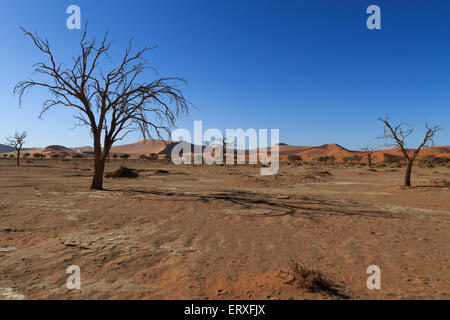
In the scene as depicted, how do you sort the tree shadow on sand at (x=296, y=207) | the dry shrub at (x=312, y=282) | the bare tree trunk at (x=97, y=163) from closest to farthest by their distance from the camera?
the dry shrub at (x=312, y=282) < the tree shadow on sand at (x=296, y=207) < the bare tree trunk at (x=97, y=163)

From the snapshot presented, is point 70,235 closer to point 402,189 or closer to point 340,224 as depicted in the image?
point 340,224

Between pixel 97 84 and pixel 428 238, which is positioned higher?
pixel 97 84

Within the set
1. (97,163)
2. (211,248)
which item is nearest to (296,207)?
(211,248)

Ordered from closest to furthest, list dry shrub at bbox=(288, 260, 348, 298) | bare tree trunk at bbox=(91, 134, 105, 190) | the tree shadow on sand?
dry shrub at bbox=(288, 260, 348, 298) < the tree shadow on sand < bare tree trunk at bbox=(91, 134, 105, 190)

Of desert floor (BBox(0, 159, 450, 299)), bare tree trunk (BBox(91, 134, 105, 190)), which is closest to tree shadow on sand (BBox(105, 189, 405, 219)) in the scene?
desert floor (BBox(0, 159, 450, 299))

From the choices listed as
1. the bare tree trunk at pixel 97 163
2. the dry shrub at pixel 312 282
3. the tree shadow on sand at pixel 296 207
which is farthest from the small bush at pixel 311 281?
the bare tree trunk at pixel 97 163

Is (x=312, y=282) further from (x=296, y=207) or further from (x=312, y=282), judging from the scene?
(x=296, y=207)

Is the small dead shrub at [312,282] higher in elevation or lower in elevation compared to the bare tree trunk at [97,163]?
lower

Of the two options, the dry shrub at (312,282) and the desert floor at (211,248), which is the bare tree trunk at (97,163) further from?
the dry shrub at (312,282)

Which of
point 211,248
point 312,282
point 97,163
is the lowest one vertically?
point 211,248

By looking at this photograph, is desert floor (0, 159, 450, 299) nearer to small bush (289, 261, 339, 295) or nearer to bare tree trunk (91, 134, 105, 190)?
small bush (289, 261, 339, 295)

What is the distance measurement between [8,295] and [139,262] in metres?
1.59
